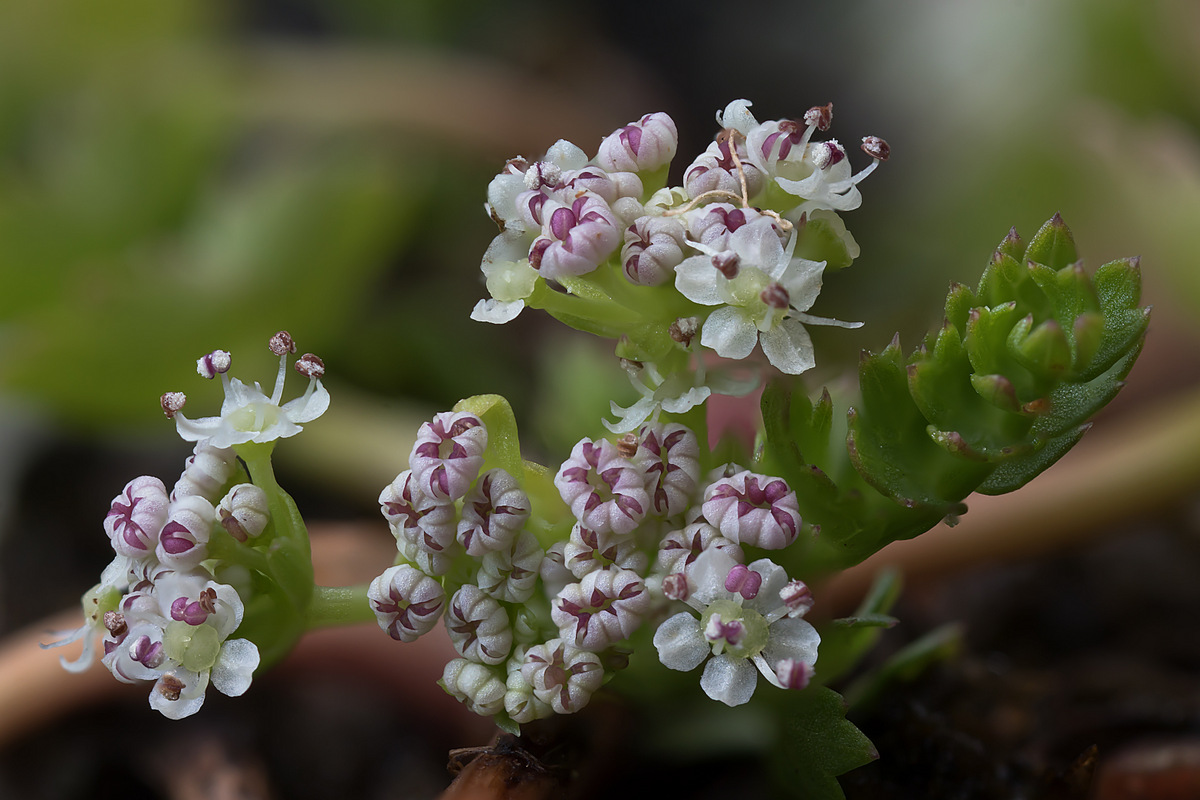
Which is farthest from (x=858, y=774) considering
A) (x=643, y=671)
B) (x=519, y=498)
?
(x=519, y=498)

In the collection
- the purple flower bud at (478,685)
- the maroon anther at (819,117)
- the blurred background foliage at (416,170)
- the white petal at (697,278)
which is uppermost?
the maroon anther at (819,117)

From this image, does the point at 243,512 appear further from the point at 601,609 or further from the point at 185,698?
the point at 601,609

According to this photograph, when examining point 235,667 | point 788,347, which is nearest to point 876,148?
point 788,347

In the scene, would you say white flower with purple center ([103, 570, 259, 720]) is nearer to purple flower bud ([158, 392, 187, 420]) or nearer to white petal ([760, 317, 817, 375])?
purple flower bud ([158, 392, 187, 420])

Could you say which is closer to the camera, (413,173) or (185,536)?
(185,536)

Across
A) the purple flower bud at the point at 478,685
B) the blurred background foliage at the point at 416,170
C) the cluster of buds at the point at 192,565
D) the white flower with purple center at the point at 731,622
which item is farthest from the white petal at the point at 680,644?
the blurred background foliage at the point at 416,170

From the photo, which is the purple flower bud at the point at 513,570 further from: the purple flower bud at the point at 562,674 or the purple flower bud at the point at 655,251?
the purple flower bud at the point at 655,251
